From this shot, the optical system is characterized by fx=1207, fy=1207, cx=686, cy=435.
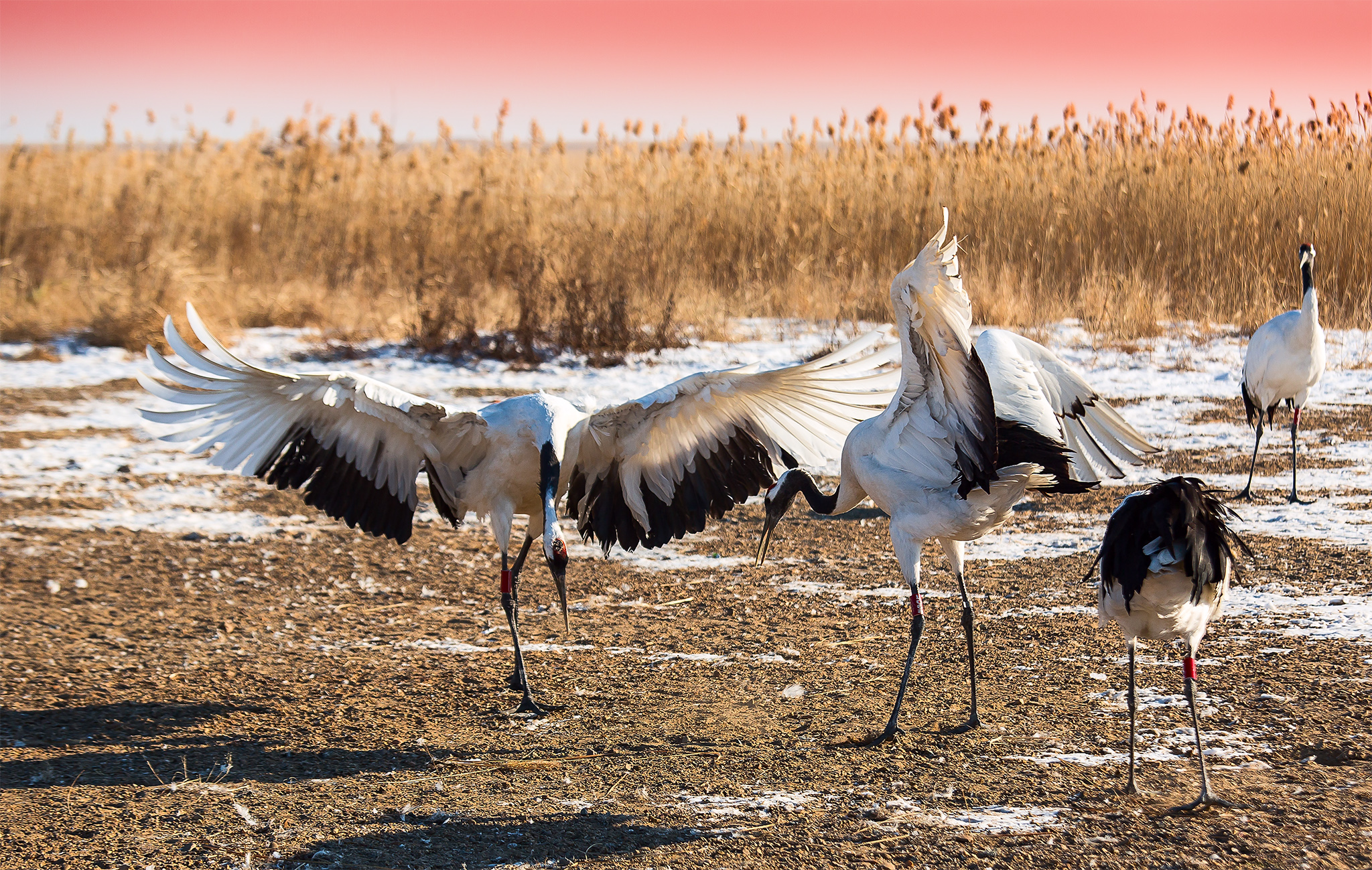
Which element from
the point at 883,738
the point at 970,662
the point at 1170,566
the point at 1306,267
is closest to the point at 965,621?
the point at 970,662

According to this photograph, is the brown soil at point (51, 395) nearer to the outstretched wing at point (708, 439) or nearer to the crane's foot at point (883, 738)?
the outstretched wing at point (708, 439)

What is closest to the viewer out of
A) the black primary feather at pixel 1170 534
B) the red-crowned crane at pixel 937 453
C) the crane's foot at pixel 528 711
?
the black primary feather at pixel 1170 534

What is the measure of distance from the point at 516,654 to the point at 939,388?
6.72 feet

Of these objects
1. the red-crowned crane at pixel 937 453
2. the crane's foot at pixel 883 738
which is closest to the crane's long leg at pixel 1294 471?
the red-crowned crane at pixel 937 453

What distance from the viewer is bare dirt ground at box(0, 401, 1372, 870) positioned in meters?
3.58

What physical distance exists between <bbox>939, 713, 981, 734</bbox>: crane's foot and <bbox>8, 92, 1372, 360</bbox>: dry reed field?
7.43 meters

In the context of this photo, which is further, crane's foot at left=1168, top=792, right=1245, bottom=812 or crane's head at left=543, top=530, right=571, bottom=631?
crane's head at left=543, top=530, right=571, bottom=631

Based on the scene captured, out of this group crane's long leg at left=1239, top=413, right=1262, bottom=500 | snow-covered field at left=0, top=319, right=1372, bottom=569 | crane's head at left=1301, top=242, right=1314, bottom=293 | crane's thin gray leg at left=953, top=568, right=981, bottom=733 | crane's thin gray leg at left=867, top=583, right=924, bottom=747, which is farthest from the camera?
crane's head at left=1301, top=242, right=1314, bottom=293

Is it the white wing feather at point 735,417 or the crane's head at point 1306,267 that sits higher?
the crane's head at point 1306,267

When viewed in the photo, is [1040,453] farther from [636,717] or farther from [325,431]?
[325,431]

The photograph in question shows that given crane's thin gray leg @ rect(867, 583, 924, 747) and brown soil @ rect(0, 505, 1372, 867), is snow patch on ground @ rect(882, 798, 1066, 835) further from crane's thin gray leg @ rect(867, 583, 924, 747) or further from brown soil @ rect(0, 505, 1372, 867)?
crane's thin gray leg @ rect(867, 583, 924, 747)

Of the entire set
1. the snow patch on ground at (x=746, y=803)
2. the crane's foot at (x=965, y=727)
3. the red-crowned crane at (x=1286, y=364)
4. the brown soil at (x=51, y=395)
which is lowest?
the snow patch on ground at (x=746, y=803)

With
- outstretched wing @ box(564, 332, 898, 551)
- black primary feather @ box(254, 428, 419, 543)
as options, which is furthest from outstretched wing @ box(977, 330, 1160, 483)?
black primary feather @ box(254, 428, 419, 543)

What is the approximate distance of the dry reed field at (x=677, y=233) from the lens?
12.2 m
